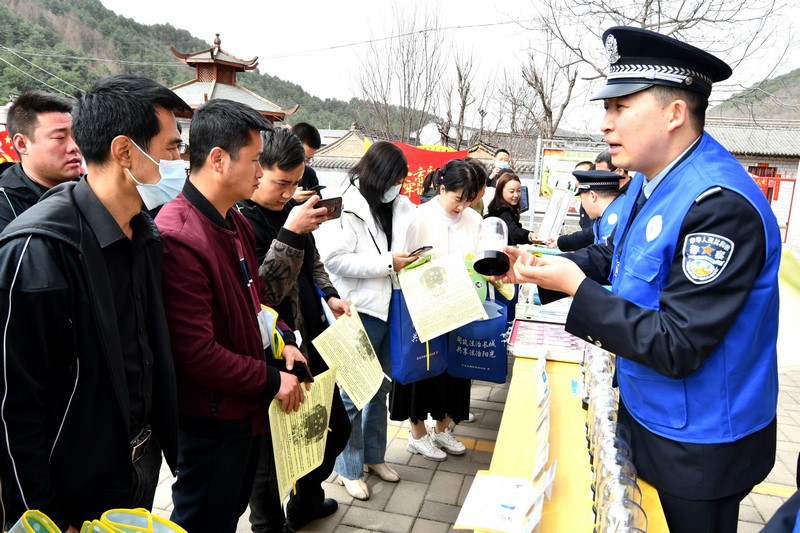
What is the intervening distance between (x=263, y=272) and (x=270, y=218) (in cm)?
34

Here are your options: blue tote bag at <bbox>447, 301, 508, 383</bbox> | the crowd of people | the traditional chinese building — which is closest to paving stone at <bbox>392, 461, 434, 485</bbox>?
blue tote bag at <bbox>447, 301, 508, 383</bbox>

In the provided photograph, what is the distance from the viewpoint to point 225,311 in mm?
1739

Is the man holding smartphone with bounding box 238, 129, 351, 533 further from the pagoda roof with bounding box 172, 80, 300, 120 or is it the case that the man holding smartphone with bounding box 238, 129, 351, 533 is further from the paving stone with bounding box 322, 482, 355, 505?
the pagoda roof with bounding box 172, 80, 300, 120

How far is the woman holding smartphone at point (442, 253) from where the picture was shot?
332cm

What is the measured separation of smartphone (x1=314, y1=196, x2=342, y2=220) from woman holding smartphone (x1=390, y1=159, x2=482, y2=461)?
85cm

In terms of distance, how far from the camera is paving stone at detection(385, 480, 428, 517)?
2920 mm

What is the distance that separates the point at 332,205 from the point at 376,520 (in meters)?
1.68

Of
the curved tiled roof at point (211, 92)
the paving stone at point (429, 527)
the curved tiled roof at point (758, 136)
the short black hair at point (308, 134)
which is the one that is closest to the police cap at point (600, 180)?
the short black hair at point (308, 134)

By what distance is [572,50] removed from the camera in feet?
39.1

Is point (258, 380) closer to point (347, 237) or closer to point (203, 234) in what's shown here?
point (203, 234)

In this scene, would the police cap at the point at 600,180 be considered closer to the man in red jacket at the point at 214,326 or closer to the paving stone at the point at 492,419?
the paving stone at the point at 492,419

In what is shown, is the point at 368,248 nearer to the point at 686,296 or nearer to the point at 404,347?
the point at 404,347

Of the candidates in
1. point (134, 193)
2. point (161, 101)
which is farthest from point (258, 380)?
point (161, 101)

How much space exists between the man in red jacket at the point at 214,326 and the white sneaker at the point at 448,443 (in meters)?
1.95
